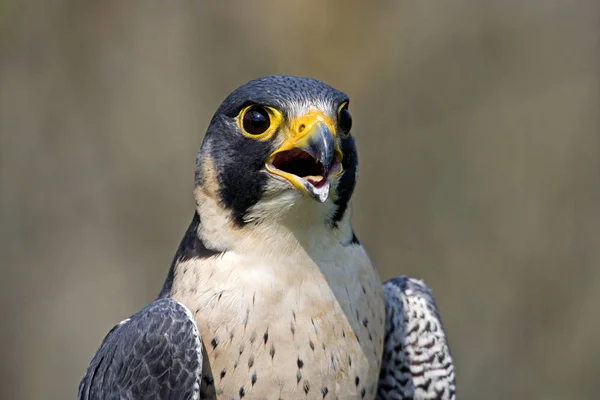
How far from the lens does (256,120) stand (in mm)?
2672

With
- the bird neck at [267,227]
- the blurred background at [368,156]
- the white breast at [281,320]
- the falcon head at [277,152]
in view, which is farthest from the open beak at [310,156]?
the blurred background at [368,156]

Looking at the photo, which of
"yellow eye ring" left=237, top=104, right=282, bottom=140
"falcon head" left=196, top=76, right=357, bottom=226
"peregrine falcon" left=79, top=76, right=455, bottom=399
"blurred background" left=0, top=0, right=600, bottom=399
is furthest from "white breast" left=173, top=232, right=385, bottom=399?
"blurred background" left=0, top=0, right=600, bottom=399

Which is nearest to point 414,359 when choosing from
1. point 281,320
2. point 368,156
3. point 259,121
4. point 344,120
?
point 281,320

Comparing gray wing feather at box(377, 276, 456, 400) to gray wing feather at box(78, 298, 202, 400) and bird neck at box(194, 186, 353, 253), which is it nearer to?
bird neck at box(194, 186, 353, 253)

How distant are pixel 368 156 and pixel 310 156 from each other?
4581mm

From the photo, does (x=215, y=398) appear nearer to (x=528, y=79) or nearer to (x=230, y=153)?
(x=230, y=153)

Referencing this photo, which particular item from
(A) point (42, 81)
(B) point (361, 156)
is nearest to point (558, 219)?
(B) point (361, 156)

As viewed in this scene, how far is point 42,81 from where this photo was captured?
24.5 ft

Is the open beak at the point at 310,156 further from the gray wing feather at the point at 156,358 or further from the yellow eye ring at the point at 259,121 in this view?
the gray wing feather at the point at 156,358

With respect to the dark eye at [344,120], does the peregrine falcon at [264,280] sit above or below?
below

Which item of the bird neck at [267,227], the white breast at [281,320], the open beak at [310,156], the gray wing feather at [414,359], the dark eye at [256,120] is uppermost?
the dark eye at [256,120]

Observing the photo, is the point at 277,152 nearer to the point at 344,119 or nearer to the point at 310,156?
the point at 310,156

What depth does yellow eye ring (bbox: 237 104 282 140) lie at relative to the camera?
2.64 metres

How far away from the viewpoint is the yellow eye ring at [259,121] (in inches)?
104
